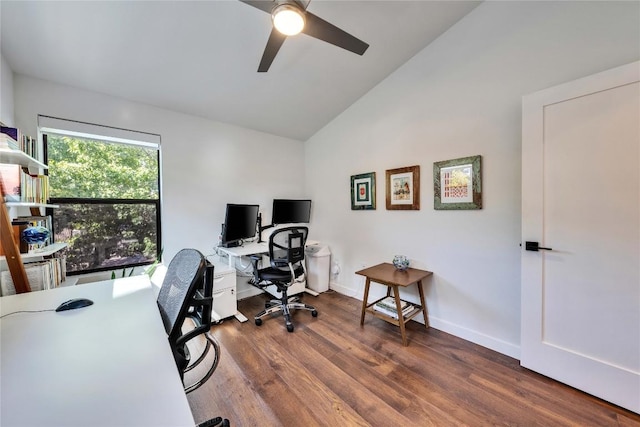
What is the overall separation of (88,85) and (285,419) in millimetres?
3116

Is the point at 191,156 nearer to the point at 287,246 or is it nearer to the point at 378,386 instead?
the point at 287,246

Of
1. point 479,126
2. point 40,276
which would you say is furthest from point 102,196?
point 479,126

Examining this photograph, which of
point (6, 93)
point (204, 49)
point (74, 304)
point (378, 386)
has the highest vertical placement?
point (204, 49)

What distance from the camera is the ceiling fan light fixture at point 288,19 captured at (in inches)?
54.3

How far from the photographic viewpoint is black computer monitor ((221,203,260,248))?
2.76 meters

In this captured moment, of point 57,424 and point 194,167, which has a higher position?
point 194,167

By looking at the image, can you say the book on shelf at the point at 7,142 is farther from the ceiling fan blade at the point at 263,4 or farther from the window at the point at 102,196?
the ceiling fan blade at the point at 263,4

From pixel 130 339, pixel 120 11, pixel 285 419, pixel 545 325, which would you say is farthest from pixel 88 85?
pixel 545 325

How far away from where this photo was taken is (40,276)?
164 cm

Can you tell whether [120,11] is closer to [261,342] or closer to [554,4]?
[261,342]

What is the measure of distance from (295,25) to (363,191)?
1.94 m

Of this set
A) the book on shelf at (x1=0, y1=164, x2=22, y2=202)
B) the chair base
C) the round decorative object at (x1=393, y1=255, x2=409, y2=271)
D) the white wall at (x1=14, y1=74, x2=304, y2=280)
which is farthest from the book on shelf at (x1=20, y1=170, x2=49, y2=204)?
the round decorative object at (x1=393, y1=255, x2=409, y2=271)

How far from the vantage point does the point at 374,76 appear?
2738 mm

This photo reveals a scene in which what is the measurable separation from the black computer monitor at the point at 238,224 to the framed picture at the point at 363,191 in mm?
1281
